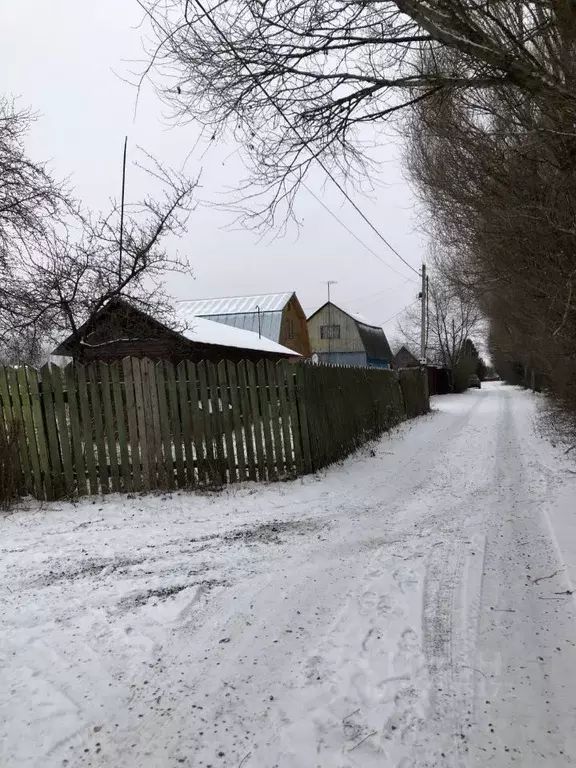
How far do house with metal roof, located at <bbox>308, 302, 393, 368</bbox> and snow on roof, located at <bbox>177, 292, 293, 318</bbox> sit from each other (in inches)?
495

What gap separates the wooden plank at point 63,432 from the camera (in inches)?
261

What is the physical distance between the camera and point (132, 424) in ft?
21.9

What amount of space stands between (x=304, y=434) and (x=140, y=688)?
4848 mm

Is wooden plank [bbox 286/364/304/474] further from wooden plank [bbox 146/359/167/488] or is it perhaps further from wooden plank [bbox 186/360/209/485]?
wooden plank [bbox 146/359/167/488]

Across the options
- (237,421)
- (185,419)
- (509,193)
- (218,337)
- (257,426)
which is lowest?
(257,426)

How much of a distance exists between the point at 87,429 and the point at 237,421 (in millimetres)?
1975

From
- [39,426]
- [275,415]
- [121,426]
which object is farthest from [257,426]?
[39,426]

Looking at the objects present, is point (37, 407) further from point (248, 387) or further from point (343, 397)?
point (343, 397)

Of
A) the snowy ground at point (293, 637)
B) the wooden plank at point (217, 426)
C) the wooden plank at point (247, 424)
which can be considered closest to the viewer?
the snowy ground at point (293, 637)

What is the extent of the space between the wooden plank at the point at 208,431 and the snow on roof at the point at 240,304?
26.7 meters

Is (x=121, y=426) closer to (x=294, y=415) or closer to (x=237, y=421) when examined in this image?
(x=237, y=421)

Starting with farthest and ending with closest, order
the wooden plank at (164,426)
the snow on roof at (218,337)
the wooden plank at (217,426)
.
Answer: the snow on roof at (218,337)
the wooden plank at (217,426)
the wooden plank at (164,426)

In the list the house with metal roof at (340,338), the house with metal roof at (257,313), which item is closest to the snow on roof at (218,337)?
the house with metal roof at (257,313)

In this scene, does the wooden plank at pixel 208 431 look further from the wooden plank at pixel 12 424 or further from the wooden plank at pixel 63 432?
the wooden plank at pixel 12 424
